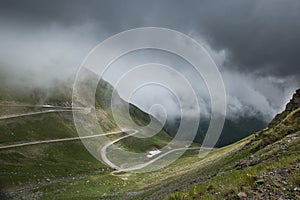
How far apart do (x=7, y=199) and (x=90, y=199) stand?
2441cm

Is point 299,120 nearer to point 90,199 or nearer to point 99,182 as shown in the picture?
point 90,199

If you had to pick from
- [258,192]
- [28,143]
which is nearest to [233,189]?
[258,192]

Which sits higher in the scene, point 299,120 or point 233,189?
point 299,120

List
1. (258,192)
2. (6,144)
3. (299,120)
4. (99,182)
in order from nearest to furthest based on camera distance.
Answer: (258,192), (299,120), (99,182), (6,144)

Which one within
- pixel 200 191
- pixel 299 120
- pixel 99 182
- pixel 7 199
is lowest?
pixel 7 199

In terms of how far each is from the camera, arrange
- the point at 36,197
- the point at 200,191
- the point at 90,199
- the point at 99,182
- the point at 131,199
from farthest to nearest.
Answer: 1. the point at 99,182
2. the point at 36,197
3. the point at 90,199
4. the point at 131,199
5. the point at 200,191

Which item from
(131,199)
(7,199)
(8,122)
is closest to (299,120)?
(131,199)

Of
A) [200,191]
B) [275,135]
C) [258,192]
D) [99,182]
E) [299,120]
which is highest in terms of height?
[299,120]

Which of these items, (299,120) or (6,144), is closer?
(299,120)

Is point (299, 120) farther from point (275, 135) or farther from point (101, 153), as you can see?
point (101, 153)

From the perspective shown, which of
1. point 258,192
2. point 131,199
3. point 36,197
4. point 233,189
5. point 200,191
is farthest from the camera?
point 36,197

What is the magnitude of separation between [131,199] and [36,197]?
28842 millimetres

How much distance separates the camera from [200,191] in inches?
789

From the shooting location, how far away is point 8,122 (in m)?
159
